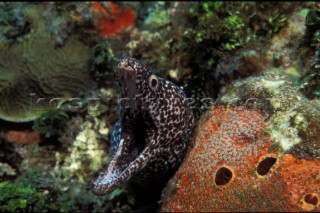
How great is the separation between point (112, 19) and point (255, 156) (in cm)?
420

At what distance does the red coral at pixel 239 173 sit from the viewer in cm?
248

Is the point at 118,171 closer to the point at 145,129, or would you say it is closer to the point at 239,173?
the point at 145,129

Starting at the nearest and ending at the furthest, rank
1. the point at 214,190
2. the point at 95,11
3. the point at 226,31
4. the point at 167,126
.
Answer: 1. the point at 214,190
2. the point at 167,126
3. the point at 226,31
4. the point at 95,11

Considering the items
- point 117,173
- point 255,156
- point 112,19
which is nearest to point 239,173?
point 255,156

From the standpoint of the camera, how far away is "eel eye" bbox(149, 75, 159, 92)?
3.24 m

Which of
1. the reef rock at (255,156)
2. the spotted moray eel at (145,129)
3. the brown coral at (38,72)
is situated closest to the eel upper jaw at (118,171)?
the spotted moray eel at (145,129)

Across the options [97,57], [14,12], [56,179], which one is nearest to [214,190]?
[56,179]

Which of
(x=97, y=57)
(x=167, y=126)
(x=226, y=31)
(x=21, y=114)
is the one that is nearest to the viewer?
(x=167, y=126)

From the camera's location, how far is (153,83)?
327 centimetres

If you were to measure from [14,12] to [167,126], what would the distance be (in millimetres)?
3777

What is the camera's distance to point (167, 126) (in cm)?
337

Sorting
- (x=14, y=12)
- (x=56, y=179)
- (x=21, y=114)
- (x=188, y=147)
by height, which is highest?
(x=14, y=12)

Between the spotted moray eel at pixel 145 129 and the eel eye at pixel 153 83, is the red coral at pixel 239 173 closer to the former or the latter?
the spotted moray eel at pixel 145 129

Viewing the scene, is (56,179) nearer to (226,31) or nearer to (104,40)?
(104,40)
